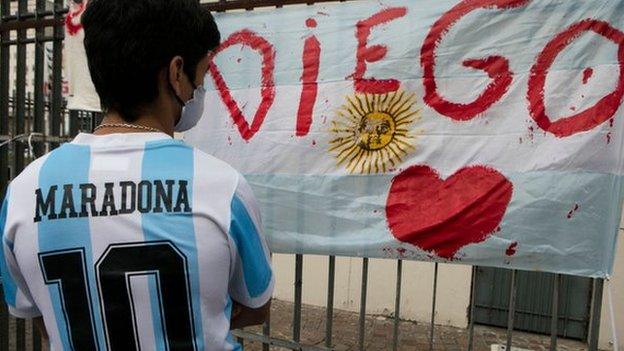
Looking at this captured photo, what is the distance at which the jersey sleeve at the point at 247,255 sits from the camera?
3.92 ft

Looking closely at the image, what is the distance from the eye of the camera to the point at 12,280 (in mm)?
1388

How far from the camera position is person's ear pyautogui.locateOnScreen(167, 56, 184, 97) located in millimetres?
1196

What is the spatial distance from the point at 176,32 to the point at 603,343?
542cm

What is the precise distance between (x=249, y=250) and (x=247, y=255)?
0.5 inches

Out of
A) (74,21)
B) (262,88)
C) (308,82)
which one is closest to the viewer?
(308,82)

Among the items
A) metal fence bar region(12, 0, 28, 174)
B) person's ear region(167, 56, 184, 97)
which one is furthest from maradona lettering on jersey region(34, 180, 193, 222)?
metal fence bar region(12, 0, 28, 174)

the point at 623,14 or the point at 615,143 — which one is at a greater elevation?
the point at 623,14

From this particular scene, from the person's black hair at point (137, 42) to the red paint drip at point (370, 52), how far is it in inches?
48.0

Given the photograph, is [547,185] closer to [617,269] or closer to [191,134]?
[191,134]

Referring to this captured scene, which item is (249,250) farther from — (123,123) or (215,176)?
(123,123)

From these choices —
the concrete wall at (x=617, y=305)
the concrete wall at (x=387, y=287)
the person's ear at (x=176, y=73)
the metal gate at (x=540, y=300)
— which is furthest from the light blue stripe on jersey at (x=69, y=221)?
the concrete wall at (x=617, y=305)

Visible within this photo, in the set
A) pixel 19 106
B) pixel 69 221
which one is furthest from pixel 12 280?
pixel 19 106

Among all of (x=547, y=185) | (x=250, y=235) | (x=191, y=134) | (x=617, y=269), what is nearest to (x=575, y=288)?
(x=617, y=269)

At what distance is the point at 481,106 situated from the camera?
220 centimetres
